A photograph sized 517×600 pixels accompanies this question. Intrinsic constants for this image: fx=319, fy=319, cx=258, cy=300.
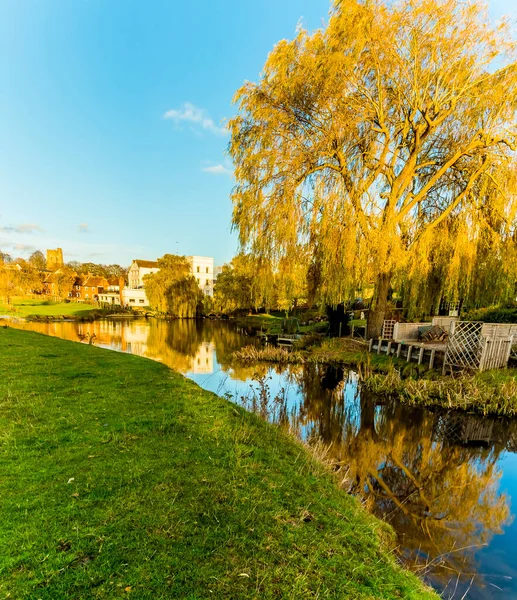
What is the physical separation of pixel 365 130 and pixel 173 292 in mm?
35369

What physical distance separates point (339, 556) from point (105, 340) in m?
24.4

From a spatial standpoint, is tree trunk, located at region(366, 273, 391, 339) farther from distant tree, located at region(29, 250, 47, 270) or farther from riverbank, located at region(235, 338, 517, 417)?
distant tree, located at region(29, 250, 47, 270)

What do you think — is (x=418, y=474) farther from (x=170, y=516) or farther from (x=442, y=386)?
(x=170, y=516)

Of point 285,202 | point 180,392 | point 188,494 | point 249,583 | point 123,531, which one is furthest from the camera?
point 285,202

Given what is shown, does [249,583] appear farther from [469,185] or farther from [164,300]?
[164,300]

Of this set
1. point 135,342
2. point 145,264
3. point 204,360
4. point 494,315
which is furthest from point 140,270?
point 494,315

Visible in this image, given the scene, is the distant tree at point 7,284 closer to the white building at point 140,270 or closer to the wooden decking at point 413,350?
the white building at point 140,270

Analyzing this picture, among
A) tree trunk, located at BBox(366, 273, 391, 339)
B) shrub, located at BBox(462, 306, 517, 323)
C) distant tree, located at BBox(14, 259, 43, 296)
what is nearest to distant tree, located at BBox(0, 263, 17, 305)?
distant tree, located at BBox(14, 259, 43, 296)

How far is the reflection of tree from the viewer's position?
172 inches

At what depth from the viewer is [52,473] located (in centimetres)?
324

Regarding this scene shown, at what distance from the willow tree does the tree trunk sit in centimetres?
66

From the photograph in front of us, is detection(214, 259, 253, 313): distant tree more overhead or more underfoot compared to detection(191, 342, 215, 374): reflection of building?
more overhead

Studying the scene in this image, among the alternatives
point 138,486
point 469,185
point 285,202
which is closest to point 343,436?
point 138,486

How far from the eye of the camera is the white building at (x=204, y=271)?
201ft
